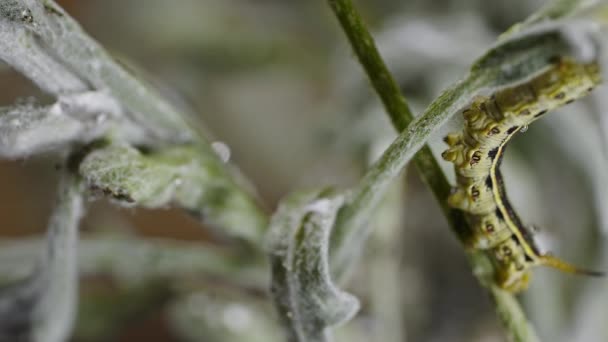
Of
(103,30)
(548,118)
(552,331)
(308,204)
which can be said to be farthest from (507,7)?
(103,30)

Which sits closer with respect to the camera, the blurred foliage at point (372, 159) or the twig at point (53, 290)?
the twig at point (53, 290)

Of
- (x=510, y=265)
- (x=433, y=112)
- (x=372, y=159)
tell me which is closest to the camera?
(x=433, y=112)

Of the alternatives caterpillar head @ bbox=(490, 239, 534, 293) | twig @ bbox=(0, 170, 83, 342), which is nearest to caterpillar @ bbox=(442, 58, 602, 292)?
caterpillar head @ bbox=(490, 239, 534, 293)

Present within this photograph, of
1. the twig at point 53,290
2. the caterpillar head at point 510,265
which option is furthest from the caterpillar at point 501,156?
the twig at point 53,290

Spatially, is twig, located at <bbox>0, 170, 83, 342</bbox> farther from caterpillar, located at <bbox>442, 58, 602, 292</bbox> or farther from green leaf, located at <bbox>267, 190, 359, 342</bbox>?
caterpillar, located at <bbox>442, 58, 602, 292</bbox>

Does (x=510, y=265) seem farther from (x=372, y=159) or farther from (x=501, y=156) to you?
(x=372, y=159)

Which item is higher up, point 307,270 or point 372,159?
point 372,159

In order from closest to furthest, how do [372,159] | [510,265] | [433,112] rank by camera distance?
[433,112]
[510,265]
[372,159]

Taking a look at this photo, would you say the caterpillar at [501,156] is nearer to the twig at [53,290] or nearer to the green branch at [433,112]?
the green branch at [433,112]

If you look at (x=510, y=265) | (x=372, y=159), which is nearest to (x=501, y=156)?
(x=510, y=265)
